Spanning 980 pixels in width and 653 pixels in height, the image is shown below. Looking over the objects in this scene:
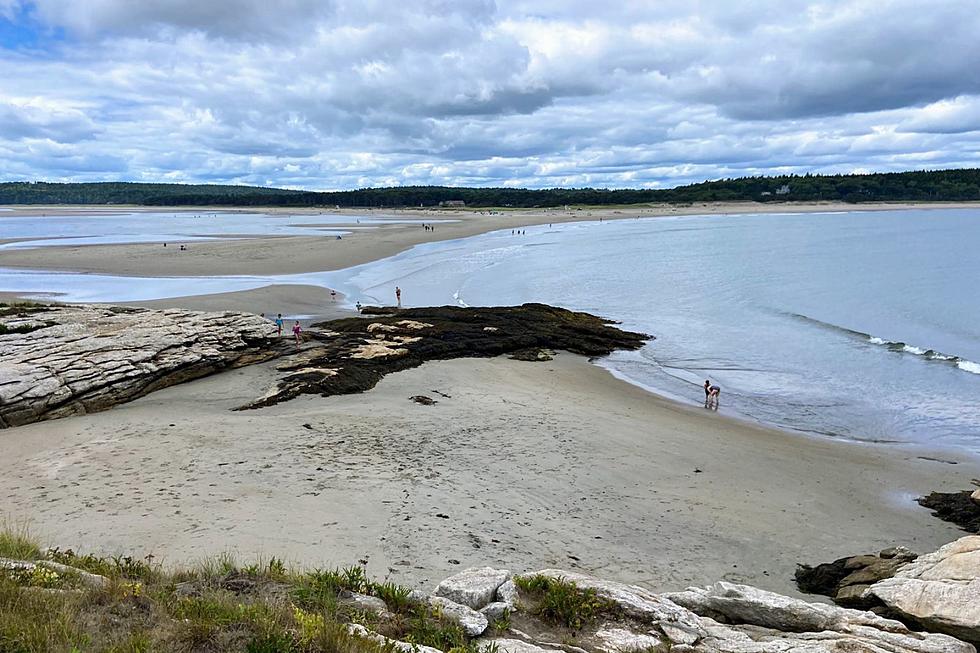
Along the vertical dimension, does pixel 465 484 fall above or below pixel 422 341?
below

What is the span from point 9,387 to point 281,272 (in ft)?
97.8

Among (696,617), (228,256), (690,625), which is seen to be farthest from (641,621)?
(228,256)

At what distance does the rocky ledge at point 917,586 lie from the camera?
6.16 m

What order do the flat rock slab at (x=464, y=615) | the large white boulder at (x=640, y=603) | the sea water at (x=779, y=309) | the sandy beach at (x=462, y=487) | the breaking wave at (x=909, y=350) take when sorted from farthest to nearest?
the breaking wave at (x=909, y=350)
the sea water at (x=779, y=309)
the sandy beach at (x=462, y=487)
the large white boulder at (x=640, y=603)
the flat rock slab at (x=464, y=615)

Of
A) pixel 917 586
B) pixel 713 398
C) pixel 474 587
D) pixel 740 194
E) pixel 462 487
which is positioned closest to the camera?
pixel 474 587

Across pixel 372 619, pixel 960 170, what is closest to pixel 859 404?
Result: pixel 372 619

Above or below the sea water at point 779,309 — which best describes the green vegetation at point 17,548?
above

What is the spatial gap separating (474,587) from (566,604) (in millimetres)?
971

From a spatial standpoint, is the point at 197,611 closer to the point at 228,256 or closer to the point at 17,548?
the point at 17,548

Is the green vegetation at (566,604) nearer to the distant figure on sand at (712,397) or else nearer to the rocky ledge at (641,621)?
the rocky ledge at (641,621)

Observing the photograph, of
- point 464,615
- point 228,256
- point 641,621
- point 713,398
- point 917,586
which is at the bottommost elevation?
point 713,398

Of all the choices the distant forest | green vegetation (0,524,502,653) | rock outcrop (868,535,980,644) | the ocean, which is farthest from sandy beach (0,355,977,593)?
the distant forest

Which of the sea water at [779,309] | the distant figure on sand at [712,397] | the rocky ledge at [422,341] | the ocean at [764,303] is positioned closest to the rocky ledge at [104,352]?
the rocky ledge at [422,341]

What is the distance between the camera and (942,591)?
6523 mm
